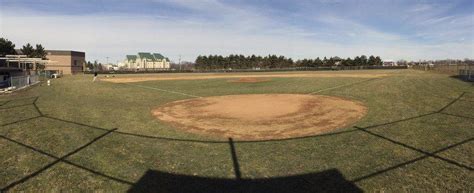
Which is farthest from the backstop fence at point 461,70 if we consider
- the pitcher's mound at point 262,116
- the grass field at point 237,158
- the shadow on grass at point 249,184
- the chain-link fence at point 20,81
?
the chain-link fence at point 20,81

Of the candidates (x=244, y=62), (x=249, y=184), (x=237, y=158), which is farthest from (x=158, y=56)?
(x=249, y=184)

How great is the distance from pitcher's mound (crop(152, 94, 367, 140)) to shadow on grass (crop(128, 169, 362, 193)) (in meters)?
3.99

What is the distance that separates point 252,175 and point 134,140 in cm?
524

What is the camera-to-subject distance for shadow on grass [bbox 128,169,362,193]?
6844 mm

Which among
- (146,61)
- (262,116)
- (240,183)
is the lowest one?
(240,183)

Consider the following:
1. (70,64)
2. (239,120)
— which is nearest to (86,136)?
(239,120)

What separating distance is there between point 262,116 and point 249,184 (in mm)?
8664

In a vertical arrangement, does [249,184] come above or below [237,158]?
below

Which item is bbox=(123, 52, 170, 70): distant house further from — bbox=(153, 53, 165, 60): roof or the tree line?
the tree line

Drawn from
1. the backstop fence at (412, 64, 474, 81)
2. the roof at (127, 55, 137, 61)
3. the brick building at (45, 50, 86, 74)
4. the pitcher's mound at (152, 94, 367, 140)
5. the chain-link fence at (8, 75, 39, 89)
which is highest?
the roof at (127, 55, 137, 61)

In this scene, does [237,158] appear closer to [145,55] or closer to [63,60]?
[63,60]

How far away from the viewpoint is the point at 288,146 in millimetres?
10047

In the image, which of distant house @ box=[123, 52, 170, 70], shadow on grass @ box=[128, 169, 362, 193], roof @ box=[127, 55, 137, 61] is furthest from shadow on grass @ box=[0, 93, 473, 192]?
roof @ box=[127, 55, 137, 61]

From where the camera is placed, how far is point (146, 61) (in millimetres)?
165625
